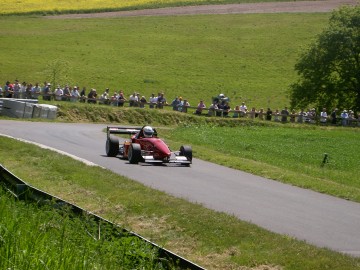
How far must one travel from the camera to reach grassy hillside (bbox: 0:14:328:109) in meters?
64.7

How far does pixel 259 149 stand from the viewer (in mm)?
33281

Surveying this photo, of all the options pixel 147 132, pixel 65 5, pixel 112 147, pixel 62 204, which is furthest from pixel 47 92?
pixel 65 5

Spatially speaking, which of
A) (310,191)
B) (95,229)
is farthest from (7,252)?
(310,191)

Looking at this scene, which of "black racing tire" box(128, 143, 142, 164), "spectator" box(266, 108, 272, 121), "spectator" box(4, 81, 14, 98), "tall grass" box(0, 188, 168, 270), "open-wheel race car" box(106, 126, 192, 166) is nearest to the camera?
"tall grass" box(0, 188, 168, 270)

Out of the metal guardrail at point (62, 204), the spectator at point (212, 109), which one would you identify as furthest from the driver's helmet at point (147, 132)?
the spectator at point (212, 109)

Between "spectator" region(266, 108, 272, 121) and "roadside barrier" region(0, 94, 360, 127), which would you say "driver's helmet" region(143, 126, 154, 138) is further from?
"spectator" region(266, 108, 272, 121)

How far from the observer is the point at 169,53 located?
77.1 metres

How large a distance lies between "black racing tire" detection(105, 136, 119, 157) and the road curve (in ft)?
1.04

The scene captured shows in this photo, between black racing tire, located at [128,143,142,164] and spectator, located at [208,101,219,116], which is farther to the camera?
spectator, located at [208,101,219,116]

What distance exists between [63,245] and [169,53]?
220ft

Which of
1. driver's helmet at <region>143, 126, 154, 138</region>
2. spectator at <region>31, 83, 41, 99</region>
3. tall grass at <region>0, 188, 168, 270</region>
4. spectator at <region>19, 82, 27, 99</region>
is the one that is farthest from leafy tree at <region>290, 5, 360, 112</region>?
tall grass at <region>0, 188, 168, 270</region>

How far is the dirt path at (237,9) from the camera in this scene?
294 ft

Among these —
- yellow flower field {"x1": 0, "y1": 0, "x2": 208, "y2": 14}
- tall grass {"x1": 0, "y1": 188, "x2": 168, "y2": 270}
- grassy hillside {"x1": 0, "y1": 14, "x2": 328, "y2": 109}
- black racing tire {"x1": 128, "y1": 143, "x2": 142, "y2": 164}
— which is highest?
yellow flower field {"x1": 0, "y1": 0, "x2": 208, "y2": 14}

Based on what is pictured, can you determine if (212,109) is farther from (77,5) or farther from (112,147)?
(77,5)
